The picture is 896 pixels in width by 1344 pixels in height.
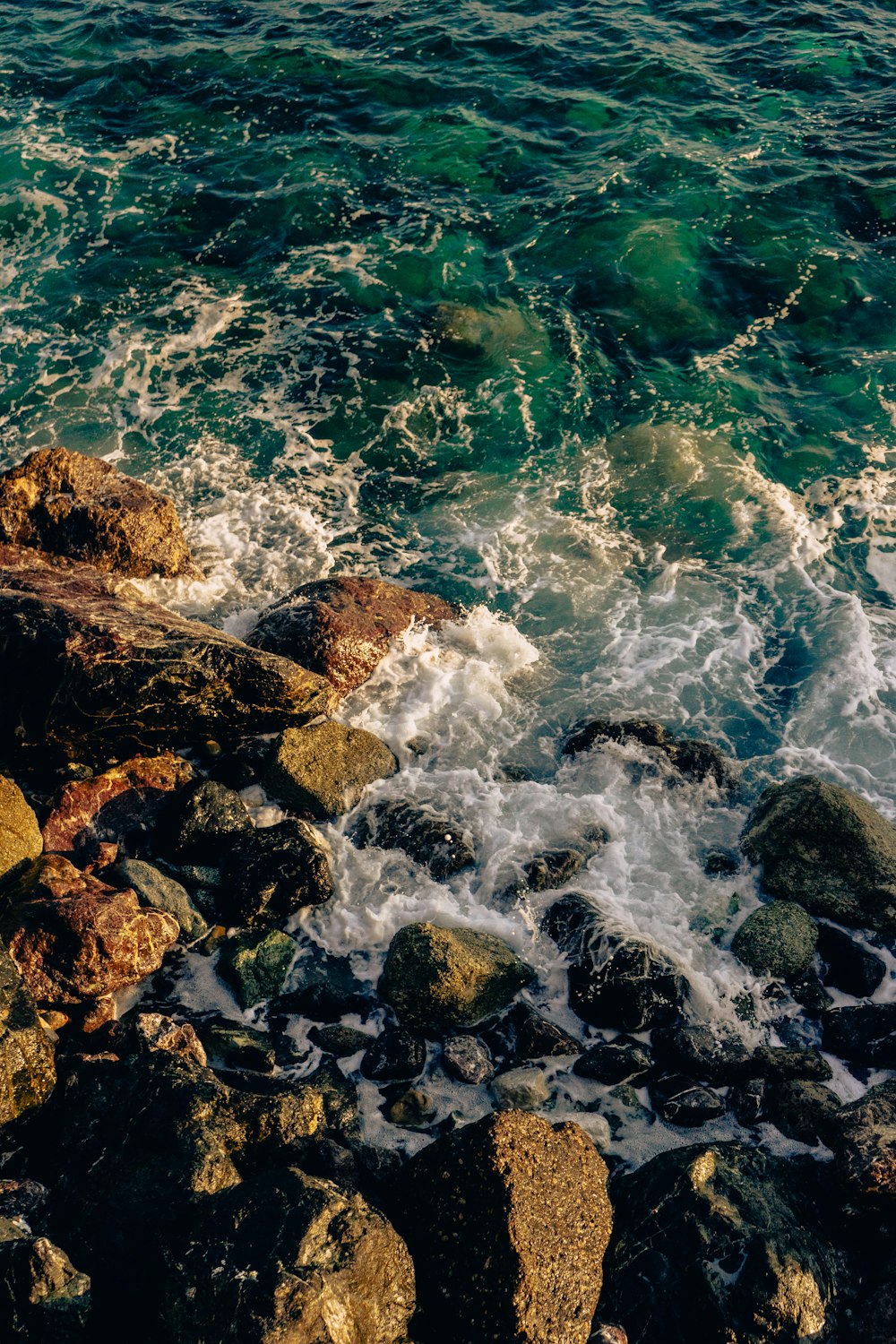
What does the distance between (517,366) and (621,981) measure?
382 inches

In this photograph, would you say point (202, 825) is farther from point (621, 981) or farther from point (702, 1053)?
point (702, 1053)

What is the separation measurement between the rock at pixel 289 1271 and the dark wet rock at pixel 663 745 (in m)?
5.21

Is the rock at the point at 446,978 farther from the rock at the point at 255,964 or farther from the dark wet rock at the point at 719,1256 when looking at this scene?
the dark wet rock at the point at 719,1256

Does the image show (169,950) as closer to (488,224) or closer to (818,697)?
(818,697)

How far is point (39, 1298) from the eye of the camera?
529cm

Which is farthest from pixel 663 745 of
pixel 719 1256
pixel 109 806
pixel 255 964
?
pixel 109 806

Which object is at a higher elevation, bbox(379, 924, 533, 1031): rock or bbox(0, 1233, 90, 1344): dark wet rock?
bbox(0, 1233, 90, 1344): dark wet rock

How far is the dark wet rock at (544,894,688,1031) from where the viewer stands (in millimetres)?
7609

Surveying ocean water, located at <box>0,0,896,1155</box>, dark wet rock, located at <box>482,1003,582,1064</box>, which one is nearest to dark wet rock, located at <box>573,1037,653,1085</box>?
dark wet rock, located at <box>482,1003,582,1064</box>

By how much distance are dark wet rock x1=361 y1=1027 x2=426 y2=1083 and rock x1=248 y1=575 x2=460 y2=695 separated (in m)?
Answer: 4.00

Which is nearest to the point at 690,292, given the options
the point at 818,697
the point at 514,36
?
the point at 818,697

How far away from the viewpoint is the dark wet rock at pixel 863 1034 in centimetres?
737

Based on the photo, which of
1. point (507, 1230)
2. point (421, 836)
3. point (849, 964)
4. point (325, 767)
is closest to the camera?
point (507, 1230)

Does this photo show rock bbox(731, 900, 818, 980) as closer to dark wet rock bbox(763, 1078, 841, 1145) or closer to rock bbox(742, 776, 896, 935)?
rock bbox(742, 776, 896, 935)
